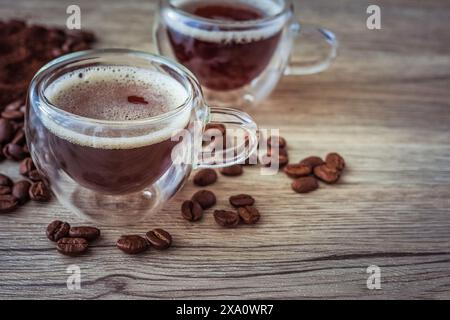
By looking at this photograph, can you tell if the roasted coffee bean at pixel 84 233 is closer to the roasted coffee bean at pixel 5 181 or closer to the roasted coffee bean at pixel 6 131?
the roasted coffee bean at pixel 5 181

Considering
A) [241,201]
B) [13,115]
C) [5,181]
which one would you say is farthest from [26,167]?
[241,201]

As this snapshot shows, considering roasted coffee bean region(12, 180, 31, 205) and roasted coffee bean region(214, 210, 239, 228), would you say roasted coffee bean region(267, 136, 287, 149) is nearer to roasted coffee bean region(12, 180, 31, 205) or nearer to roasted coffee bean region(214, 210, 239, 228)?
roasted coffee bean region(214, 210, 239, 228)

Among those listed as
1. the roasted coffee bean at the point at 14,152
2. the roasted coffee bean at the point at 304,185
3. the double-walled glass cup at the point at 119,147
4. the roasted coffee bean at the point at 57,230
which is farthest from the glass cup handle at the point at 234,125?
the roasted coffee bean at the point at 14,152

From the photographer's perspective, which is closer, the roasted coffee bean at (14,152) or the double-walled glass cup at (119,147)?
the double-walled glass cup at (119,147)

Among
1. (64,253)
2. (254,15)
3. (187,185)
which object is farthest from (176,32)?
(64,253)

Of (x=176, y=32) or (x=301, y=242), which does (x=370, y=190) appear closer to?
(x=301, y=242)

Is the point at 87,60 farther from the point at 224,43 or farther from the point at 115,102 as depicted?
the point at 224,43

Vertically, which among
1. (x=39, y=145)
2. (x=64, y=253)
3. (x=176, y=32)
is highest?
(x=176, y=32)
